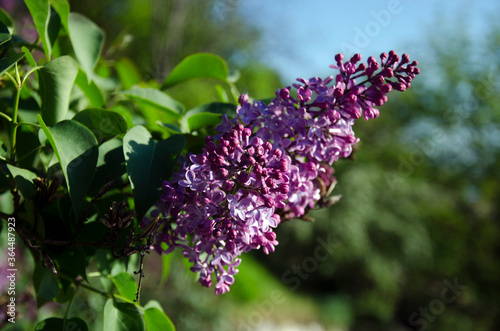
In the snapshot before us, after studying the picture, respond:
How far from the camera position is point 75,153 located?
593mm

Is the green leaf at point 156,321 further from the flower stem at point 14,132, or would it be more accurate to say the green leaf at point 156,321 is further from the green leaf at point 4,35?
the green leaf at point 4,35

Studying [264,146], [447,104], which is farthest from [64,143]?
[447,104]

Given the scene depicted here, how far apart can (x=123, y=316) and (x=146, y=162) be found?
26cm

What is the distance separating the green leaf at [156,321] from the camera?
72 cm

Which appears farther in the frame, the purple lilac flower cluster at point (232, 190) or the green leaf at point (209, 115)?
the green leaf at point (209, 115)

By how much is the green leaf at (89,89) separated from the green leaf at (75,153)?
158 mm

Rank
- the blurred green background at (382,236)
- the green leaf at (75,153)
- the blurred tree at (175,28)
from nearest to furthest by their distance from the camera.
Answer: the green leaf at (75,153) → the blurred tree at (175,28) → the blurred green background at (382,236)

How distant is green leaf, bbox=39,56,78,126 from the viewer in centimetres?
65

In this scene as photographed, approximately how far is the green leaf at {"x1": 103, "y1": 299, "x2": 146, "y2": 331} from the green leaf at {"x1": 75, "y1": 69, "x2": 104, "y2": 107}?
352mm

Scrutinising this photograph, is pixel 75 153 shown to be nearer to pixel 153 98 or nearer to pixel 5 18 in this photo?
pixel 153 98

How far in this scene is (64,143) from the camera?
0.59 meters

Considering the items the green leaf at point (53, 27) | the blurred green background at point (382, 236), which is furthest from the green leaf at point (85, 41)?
the blurred green background at point (382, 236)

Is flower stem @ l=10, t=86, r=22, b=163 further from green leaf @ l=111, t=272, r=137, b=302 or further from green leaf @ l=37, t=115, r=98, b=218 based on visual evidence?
green leaf @ l=111, t=272, r=137, b=302

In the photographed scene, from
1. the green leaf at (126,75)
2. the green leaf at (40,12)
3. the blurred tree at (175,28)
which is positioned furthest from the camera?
the blurred tree at (175,28)
